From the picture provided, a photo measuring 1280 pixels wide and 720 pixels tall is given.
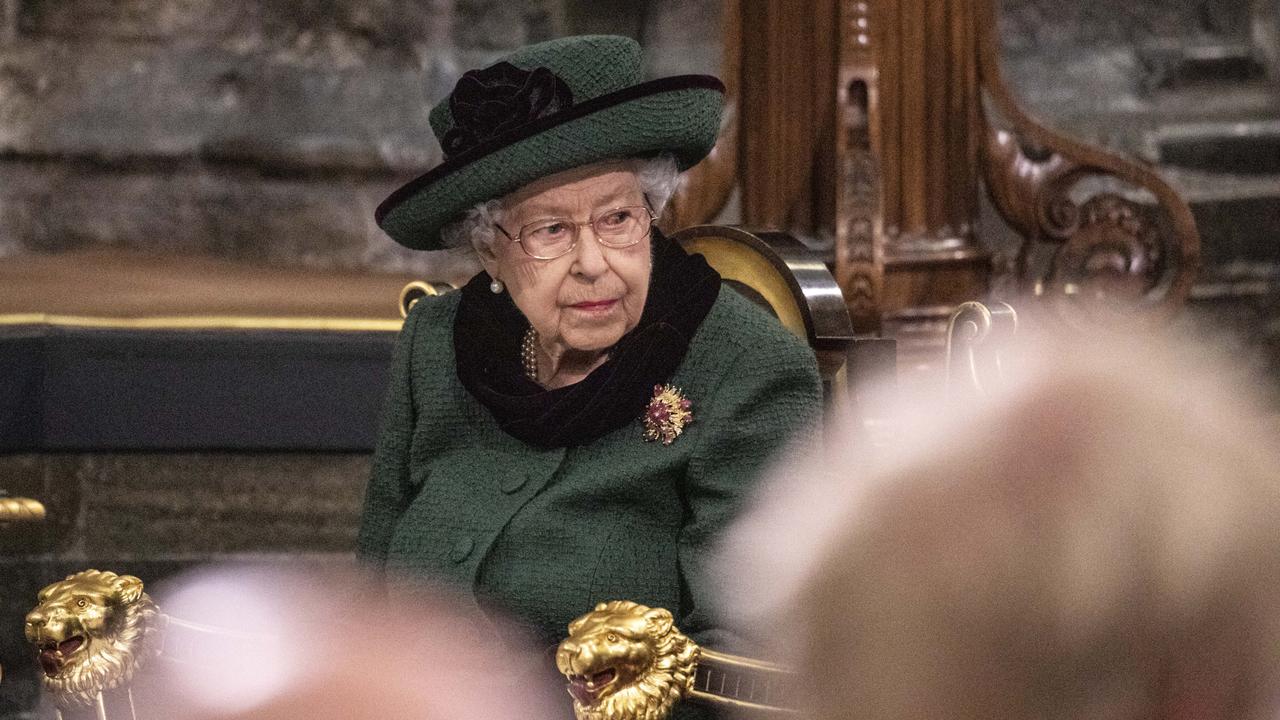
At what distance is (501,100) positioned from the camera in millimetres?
1603

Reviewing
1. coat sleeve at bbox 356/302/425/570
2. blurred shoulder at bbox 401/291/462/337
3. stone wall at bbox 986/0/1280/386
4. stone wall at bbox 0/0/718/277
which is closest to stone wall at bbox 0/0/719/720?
stone wall at bbox 0/0/718/277

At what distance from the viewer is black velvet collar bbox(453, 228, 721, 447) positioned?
1624 millimetres

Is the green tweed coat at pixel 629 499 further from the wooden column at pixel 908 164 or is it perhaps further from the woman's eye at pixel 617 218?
the wooden column at pixel 908 164

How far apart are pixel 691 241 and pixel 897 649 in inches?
64.5

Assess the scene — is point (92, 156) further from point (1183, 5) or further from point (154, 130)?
point (1183, 5)

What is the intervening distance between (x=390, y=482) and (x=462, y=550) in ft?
0.78

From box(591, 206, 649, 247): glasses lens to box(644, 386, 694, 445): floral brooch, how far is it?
0.57ft

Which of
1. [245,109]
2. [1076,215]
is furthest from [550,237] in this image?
[245,109]

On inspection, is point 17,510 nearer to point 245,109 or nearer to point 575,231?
point 575,231

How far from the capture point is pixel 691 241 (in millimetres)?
2004

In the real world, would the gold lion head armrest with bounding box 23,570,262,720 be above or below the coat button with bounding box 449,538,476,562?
below

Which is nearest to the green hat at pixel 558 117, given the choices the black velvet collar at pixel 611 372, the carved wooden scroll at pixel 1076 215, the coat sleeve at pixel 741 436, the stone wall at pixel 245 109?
the black velvet collar at pixel 611 372

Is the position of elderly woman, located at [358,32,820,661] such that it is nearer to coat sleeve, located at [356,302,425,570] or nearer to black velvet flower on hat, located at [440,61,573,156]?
black velvet flower on hat, located at [440,61,573,156]

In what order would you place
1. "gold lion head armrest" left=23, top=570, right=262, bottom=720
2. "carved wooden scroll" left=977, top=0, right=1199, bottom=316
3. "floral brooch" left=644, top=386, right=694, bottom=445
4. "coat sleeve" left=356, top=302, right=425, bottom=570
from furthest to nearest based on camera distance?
"carved wooden scroll" left=977, top=0, right=1199, bottom=316
"coat sleeve" left=356, top=302, right=425, bottom=570
"floral brooch" left=644, top=386, right=694, bottom=445
"gold lion head armrest" left=23, top=570, right=262, bottom=720
